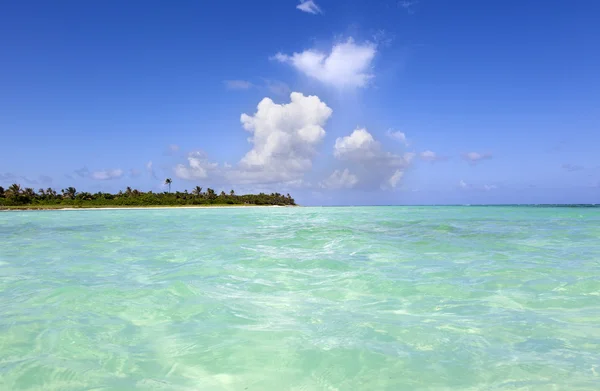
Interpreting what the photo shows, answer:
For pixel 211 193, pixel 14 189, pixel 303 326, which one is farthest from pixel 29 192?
pixel 303 326

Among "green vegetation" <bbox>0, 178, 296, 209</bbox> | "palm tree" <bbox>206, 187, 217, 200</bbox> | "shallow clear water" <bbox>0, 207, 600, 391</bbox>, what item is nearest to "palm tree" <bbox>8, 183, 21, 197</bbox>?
"green vegetation" <bbox>0, 178, 296, 209</bbox>

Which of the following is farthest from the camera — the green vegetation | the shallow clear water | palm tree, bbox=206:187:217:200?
palm tree, bbox=206:187:217:200

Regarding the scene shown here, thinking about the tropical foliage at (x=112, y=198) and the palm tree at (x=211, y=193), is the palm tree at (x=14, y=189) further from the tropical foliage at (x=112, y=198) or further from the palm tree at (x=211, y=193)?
the palm tree at (x=211, y=193)

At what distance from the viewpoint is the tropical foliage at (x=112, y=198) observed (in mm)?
115031

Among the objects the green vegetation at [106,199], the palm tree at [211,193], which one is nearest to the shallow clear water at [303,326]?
the green vegetation at [106,199]

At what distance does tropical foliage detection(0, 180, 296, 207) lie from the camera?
4529 inches

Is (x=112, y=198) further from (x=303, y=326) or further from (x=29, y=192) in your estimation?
(x=303, y=326)

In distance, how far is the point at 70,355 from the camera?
502 cm

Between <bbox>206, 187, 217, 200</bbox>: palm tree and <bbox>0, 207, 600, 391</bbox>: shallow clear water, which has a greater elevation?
<bbox>206, 187, 217, 200</bbox>: palm tree

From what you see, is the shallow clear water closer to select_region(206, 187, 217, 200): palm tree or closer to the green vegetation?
the green vegetation

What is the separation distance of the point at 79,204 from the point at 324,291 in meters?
130

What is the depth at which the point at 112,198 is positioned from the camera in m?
133

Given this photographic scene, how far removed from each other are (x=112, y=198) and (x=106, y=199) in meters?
2.48

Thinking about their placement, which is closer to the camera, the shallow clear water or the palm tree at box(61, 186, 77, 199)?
the shallow clear water
